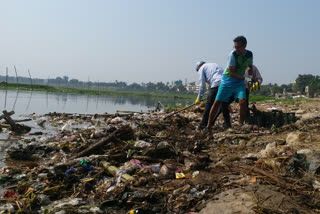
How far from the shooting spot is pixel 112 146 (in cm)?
404

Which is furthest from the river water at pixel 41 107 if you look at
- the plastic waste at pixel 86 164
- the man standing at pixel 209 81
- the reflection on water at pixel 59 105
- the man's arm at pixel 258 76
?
the man's arm at pixel 258 76

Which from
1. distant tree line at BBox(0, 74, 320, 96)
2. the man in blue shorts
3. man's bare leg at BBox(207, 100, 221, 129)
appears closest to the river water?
man's bare leg at BBox(207, 100, 221, 129)

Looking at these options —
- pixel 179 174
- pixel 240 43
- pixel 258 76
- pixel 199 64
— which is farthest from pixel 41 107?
pixel 179 174

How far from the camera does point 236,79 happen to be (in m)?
4.77

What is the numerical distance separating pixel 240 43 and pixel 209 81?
1.13 meters

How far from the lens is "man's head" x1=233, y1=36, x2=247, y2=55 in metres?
4.56

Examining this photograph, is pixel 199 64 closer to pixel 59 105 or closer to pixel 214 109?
pixel 214 109

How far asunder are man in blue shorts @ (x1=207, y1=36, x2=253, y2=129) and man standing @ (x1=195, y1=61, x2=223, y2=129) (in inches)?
13.5

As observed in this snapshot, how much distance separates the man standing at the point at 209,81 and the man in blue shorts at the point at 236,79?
0.34 m

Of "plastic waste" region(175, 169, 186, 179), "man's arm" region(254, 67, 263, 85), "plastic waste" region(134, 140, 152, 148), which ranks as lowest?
"plastic waste" region(175, 169, 186, 179)

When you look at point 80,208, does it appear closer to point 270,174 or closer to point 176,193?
point 176,193

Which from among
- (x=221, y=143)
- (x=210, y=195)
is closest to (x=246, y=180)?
(x=210, y=195)

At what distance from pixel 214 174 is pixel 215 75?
3.12 m

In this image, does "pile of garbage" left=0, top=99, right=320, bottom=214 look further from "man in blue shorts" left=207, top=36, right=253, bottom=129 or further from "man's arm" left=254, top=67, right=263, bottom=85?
"man's arm" left=254, top=67, right=263, bottom=85
